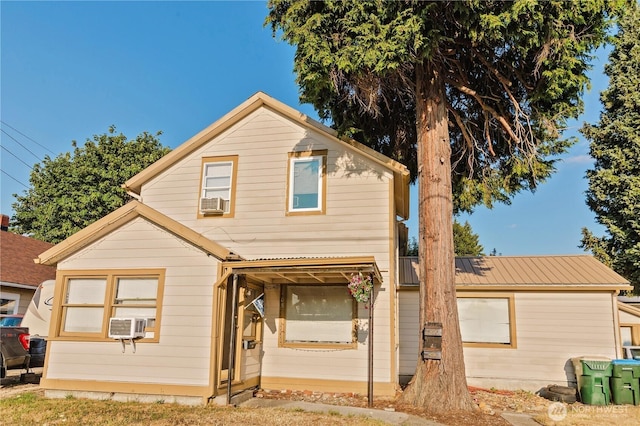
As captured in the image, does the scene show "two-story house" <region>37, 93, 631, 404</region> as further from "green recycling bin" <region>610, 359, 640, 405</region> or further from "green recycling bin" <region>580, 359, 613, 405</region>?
"green recycling bin" <region>610, 359, 640, 405</region>

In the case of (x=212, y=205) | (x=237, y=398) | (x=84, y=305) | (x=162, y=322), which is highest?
(x=212, y=205)

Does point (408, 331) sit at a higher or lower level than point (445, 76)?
lower

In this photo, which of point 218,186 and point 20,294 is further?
point 20,294

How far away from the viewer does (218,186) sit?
427 inches

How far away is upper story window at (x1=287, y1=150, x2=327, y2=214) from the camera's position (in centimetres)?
1012

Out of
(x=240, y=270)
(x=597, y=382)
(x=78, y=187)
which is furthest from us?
(x=78, y=187)

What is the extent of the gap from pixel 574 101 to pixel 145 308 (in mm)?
9949

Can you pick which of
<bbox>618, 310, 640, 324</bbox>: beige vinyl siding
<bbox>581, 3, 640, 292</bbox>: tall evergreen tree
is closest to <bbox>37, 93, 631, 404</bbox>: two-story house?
<bbox>618, 310, 640, 324</bbox>: beige vinyl siding

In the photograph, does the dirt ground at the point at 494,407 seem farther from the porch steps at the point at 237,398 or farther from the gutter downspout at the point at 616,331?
the gutter downspout at the point at 616,331

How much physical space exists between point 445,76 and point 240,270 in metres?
6.26

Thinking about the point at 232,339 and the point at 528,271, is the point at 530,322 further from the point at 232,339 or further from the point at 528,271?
the point at 232,339

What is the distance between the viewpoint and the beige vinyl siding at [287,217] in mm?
9359

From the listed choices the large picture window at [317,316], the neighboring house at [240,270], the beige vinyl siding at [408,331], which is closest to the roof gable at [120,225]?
the neighboring house at [240,270]

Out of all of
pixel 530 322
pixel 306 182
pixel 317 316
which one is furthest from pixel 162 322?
pixel 530 322
